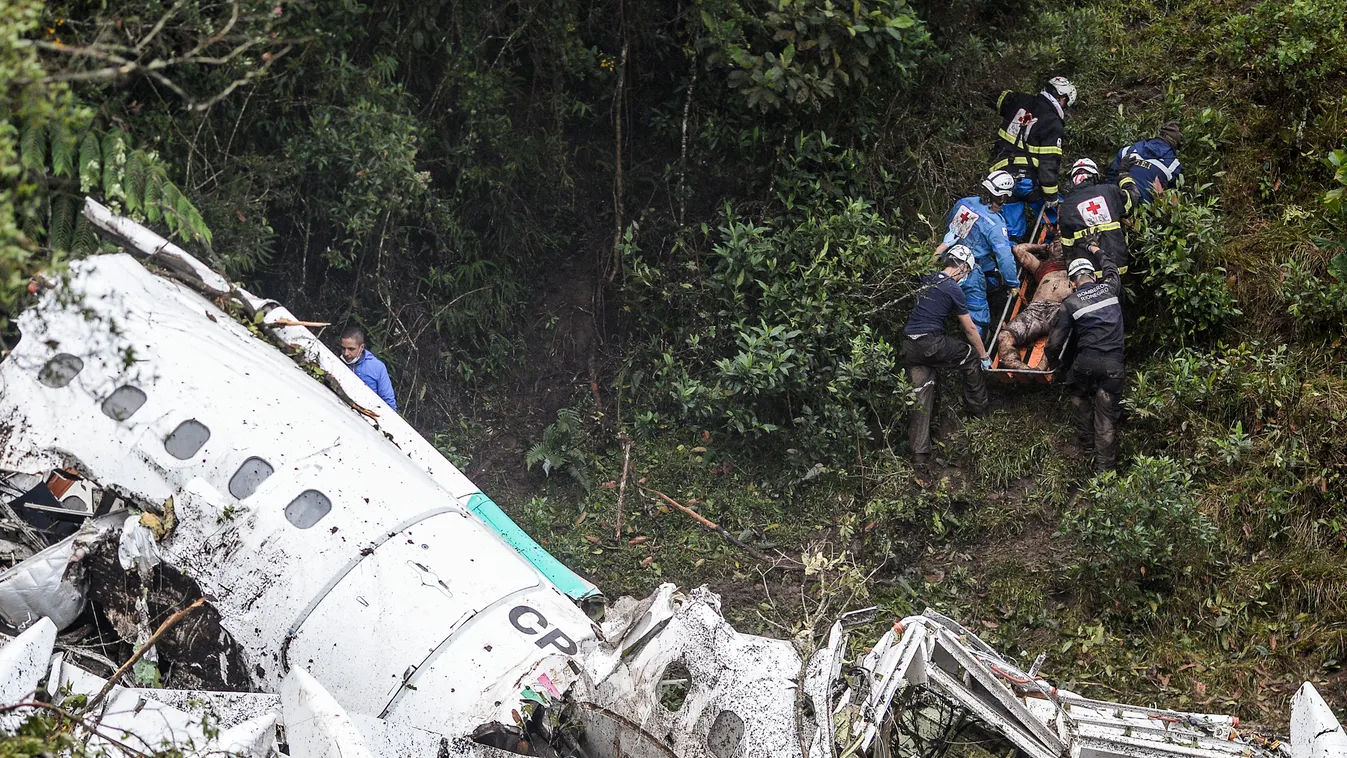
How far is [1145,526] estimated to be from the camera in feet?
25.8

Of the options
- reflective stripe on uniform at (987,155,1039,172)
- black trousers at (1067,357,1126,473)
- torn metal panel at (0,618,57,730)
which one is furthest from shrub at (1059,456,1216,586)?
torn metal panel at (0,618,57,730)

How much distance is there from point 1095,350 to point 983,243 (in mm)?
1373

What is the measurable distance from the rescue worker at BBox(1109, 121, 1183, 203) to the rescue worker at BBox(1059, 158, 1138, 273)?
143 mm

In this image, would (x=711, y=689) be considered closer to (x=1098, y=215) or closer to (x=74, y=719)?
(x=74, y=719)

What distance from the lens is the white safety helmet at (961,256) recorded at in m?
9.10

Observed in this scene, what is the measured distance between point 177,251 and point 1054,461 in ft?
22.9

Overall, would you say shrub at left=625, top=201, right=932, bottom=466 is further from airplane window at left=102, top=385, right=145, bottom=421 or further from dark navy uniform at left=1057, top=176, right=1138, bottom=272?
airplane window at left=102, top=385, right=145, bottom=421

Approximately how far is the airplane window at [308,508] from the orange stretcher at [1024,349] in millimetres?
5586

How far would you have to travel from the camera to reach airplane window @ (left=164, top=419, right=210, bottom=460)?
20.5 ft

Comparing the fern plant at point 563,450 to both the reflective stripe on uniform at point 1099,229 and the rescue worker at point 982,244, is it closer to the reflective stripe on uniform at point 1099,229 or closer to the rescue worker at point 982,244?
the rescue worker at point 982,244

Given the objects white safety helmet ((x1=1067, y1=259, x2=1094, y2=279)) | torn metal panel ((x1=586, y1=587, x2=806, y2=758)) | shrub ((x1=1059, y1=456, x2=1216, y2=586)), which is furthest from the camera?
white safety helmet ((x1=1067, y1=259, x2=1094, y2=279))

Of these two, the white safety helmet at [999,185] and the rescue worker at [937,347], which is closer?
the rescue worker at [937,347]

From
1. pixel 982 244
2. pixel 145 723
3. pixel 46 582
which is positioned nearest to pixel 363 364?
pixel 46 582

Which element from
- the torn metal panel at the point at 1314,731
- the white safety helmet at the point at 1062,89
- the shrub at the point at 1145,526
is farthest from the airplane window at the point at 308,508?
the white safety helmet at the point at 1062,89
